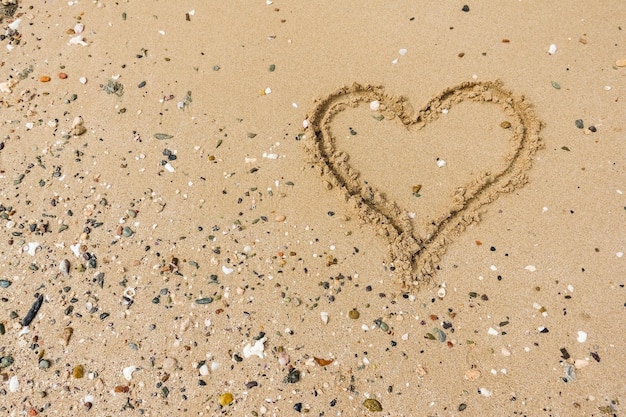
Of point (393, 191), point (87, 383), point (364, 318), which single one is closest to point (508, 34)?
point (393, 191)

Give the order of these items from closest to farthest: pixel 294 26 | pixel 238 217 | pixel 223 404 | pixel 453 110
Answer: pixel 223 404
pixel 238 217
pixel 453 110
pixel 294 26

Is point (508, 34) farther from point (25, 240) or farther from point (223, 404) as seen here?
point (25, 240)

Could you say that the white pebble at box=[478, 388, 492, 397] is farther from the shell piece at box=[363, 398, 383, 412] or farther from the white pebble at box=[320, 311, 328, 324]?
the white pebble at box=[320, 311, 328, 324]

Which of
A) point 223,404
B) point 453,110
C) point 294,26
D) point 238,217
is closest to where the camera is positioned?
point 223,404

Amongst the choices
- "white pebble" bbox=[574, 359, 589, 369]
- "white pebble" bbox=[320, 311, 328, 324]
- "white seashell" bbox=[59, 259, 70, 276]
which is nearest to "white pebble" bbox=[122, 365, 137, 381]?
"white seashell" bbox=[59, 259, 70, 276]

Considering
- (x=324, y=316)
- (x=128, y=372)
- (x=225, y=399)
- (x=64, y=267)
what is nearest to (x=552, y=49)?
(x=324, y=316)

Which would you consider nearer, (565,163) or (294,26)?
(565,163)

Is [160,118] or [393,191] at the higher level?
[160,118]

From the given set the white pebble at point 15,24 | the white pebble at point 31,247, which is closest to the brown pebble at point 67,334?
the white pebble at point 31,247
